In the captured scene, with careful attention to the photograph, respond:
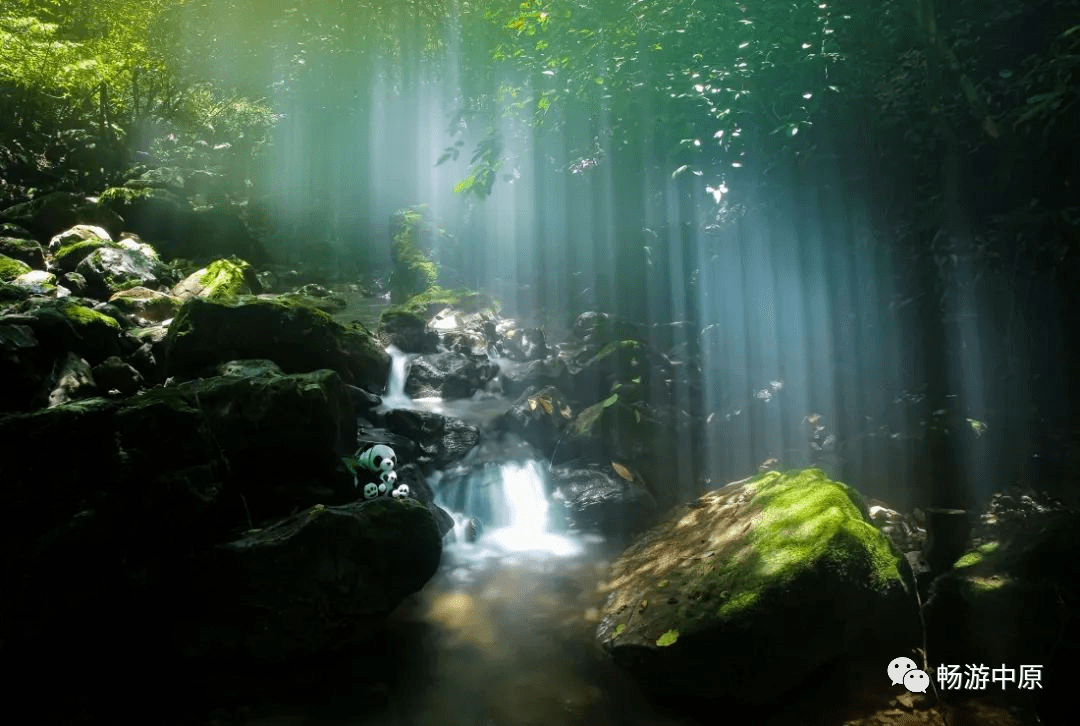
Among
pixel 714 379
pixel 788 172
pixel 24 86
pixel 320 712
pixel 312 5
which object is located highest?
pixel 312 5

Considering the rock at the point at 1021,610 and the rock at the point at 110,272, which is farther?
the rock at the point at 110,272

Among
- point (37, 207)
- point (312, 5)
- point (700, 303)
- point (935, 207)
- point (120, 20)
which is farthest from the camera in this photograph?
point (312, 5)

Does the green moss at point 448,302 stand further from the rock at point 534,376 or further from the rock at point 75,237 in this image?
the rock at point 75,237

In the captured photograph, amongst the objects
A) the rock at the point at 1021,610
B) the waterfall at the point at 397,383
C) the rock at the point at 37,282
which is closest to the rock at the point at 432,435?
the waterfall at the point at 397,383

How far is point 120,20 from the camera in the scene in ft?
63.0

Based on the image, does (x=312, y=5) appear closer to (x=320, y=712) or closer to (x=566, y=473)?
(x=566, y=473)

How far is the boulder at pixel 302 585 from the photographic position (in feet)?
16.0

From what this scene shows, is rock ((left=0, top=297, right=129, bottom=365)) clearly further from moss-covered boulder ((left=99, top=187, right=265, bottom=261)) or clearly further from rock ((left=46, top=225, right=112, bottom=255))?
moss-covered boulder ((left=99, top=187, right=265, bottom=261))

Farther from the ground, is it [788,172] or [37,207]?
[37,207]

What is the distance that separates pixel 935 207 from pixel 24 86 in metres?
22.4

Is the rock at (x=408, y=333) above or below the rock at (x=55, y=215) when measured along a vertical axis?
below

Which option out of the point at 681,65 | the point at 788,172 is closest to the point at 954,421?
the point at 788,172

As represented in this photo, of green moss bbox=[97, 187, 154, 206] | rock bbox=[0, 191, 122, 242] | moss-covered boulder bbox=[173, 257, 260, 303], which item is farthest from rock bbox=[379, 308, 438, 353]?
green moss bbox=[97, 187, 154, 206]

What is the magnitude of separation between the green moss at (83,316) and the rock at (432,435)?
12.8 feet
